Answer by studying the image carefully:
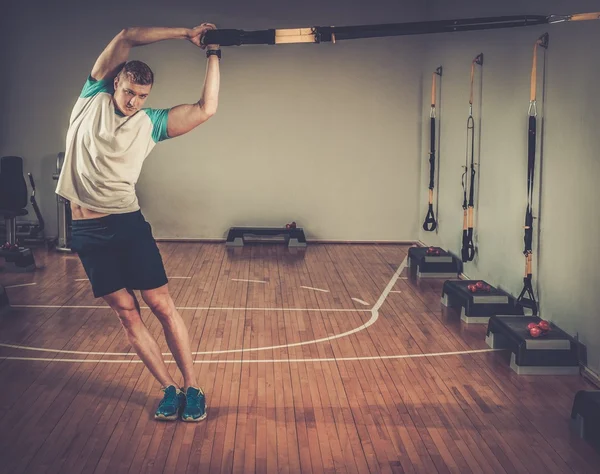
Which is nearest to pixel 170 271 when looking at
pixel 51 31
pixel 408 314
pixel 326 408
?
pixel 408 314

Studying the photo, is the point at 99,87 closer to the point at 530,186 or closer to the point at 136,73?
the point at 136,73

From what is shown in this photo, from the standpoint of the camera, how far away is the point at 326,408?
3705 millimetres

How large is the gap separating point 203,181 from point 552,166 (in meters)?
4.85

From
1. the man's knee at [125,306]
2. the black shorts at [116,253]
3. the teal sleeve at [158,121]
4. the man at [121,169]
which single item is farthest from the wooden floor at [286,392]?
the teal sleeve at [158,121]

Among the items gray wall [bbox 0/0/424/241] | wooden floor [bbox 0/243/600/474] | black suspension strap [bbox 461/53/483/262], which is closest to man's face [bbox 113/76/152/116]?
wooden floor [bbox 0/243/600/474]

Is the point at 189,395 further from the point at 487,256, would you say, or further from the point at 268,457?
the point at 487,256

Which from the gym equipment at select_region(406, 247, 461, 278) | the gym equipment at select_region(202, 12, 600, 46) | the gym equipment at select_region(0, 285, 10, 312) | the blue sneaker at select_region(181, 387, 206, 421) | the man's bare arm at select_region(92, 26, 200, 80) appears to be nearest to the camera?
the gym equipment at select_region(202, 12, 600, 46)

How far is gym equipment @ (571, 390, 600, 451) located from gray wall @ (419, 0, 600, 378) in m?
0.79

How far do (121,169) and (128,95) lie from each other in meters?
0.30

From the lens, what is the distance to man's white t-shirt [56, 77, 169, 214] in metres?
3.21

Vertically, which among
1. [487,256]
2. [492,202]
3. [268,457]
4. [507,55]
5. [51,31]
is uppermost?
[51,31]

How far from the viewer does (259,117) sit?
8852 millimetres

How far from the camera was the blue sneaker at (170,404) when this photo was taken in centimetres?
352

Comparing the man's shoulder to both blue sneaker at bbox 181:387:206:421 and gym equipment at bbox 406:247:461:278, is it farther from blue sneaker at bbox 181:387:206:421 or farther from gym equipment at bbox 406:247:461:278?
gym equipment at bbox 406:247:461:278
